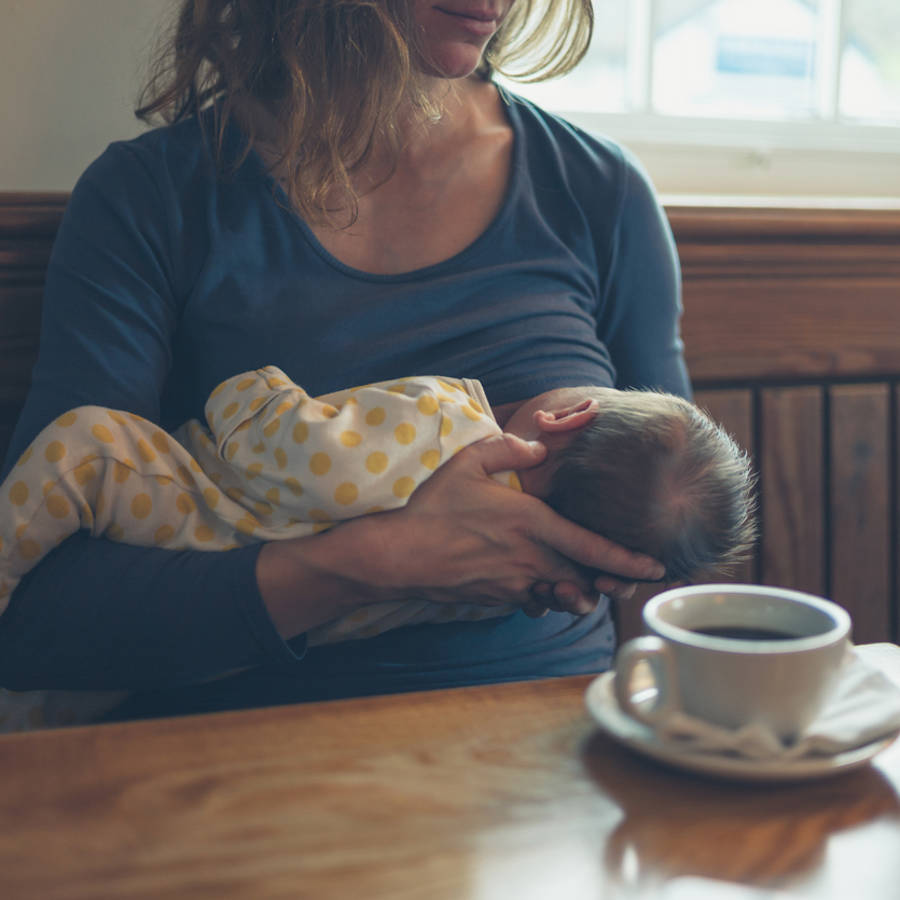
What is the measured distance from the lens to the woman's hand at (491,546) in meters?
0.96

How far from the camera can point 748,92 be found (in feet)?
6.42

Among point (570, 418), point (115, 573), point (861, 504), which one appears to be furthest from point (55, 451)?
point (861, 504)

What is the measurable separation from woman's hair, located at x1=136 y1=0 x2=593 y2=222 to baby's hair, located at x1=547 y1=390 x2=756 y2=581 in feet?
1.43

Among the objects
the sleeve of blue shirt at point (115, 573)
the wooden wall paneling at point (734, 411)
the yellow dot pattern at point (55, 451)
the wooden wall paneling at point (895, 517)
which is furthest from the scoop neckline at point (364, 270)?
the wooden wall paneling at point (895, 517)

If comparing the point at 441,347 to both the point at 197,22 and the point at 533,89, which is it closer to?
the point at 197,22

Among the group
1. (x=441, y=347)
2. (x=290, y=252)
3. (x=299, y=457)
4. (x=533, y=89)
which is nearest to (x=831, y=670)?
(x=299, y=457)

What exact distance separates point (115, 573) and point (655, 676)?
0.55m

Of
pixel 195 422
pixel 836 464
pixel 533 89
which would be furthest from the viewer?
pixel 533 89

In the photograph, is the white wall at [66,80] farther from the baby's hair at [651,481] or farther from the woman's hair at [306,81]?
the baby's hair at [651,481]

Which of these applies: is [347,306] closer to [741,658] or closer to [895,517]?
[741,658]

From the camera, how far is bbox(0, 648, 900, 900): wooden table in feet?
1.66

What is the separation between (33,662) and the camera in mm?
970

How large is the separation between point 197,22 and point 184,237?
11.4 inches

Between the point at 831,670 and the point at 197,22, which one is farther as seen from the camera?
the point at 197,22
